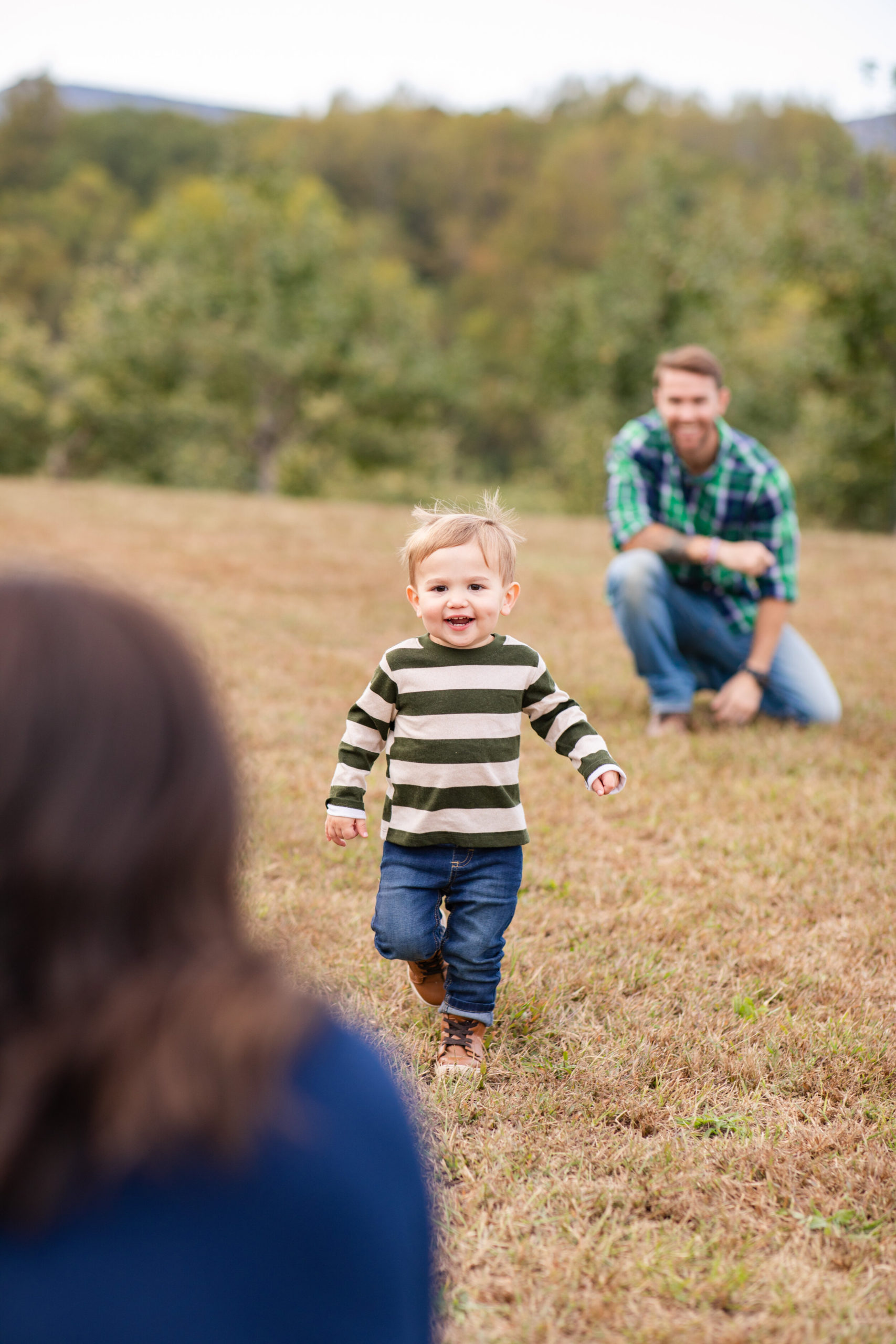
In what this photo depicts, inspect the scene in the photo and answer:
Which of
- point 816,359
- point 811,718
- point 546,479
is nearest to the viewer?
point 811,718

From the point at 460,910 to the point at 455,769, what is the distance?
35cm

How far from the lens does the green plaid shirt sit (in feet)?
17.1

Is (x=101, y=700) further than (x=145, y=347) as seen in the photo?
No

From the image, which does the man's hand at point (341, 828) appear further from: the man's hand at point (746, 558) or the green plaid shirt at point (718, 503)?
the green plaid shirt at point (718, 503)

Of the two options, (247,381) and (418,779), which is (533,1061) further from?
(247,381)

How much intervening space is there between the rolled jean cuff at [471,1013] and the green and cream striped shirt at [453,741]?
1.29ft

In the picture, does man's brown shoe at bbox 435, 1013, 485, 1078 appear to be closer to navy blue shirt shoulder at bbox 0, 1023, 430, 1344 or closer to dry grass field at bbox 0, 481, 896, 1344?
dry grass field at bbox 0, 481, 896, 1344

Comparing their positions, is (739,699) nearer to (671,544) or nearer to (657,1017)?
(671,544)

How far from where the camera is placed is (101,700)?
96 cm

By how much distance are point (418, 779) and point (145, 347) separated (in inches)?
1070

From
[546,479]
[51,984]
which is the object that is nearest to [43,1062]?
[51,984]

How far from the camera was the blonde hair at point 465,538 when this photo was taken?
8.48ft

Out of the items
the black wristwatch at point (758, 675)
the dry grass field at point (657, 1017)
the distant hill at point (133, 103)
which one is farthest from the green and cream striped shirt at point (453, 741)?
the distant hill at point (133, 103)

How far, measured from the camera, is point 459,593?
2.58 m
